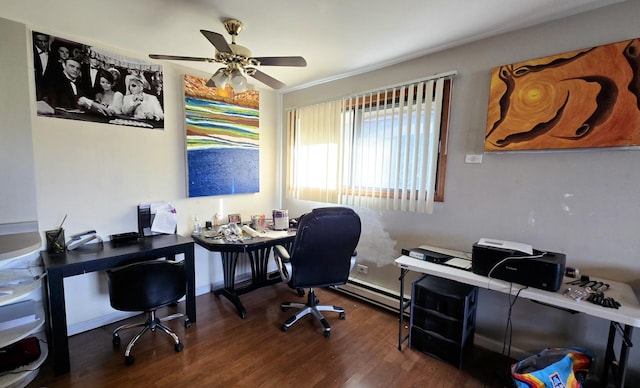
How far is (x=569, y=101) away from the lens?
1.71 metres

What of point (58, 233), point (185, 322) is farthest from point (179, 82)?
point (185, 322)

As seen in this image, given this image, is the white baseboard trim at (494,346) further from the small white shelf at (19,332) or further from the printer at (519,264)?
the small white shelf at (19,332)

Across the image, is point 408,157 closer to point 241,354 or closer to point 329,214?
point 329,214

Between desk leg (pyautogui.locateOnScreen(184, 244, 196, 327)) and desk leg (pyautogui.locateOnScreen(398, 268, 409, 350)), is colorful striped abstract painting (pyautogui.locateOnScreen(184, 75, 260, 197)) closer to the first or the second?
desk leg (pyautogui.locateOnScreen(184, 244, 196, 327))

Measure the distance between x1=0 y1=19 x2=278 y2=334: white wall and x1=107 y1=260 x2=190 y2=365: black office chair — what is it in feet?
1.82

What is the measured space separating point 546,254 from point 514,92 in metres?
1.12

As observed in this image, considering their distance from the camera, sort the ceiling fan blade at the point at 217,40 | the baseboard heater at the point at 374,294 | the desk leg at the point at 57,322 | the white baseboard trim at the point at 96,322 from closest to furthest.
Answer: the ceiling fan blade at the point at 217,40, the desk leg at the point at 57,322, the white baseboard trim at the point at 96,322, the baseboard heater at the point at 374,294

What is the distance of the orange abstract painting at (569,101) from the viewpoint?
155cm

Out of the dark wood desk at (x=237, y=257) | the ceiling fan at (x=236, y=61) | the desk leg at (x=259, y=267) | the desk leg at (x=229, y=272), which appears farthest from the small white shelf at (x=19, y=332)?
the ceiling fan at (x=236, y=61)

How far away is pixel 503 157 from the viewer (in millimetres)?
2002

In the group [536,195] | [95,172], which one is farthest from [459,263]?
[95,172]

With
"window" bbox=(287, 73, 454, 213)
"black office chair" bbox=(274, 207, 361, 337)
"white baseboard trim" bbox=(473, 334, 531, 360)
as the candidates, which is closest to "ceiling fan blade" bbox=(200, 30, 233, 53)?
"black office chair" bbox=(274, 207, 361, 337)

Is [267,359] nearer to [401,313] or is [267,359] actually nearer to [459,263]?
[401,313]

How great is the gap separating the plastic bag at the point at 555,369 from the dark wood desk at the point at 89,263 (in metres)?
2.44
